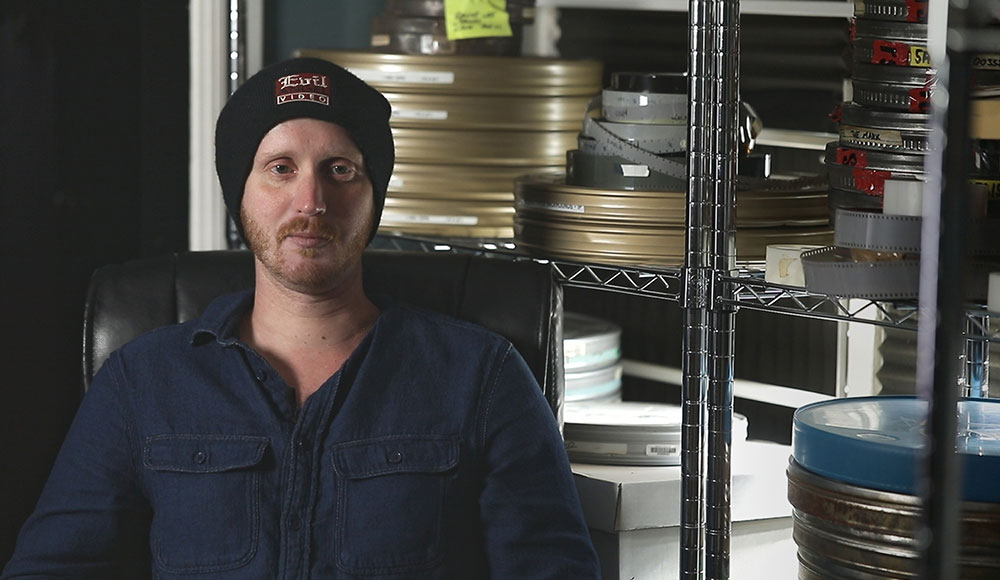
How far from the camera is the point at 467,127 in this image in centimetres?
229

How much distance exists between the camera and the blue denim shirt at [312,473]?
178 centimetres

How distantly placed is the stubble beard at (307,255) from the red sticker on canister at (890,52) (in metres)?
0.70

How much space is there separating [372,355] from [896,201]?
70cm

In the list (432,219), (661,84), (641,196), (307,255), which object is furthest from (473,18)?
(307,255)

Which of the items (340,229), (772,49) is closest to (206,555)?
(340,229)

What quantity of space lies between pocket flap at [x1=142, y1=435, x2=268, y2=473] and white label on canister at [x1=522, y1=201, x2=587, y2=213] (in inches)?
21.2

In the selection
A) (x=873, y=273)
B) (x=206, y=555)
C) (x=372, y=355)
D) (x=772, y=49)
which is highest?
(x=772, y=49)

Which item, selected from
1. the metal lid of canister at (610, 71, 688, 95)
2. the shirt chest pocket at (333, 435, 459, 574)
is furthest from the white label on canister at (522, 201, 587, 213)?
the shirt chest pocket at (333, 435, 459, 574)

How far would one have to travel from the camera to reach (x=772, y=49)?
8.58 ft

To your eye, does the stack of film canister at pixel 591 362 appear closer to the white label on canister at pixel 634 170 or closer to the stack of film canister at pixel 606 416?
the stack of film canister at pixel 606 416

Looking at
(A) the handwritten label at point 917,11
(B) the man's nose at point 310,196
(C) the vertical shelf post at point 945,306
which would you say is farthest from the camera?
(B) the man's nose at point 310,196

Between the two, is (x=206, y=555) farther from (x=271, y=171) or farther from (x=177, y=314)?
(x=271, y=171)

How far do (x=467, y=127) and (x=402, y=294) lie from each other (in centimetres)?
41

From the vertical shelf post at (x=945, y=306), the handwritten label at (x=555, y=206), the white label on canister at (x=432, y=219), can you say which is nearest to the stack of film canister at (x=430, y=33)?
the white label on canister at (x=432, y=219)
